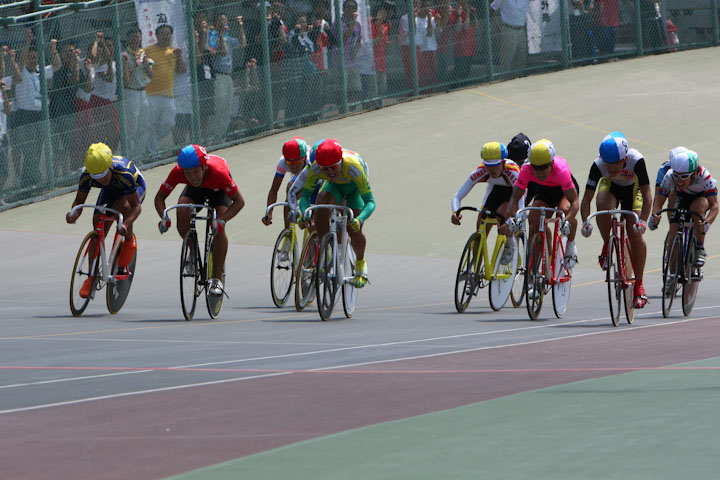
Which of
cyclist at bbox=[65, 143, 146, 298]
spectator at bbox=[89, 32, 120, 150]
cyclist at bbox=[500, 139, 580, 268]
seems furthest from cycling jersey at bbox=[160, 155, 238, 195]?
spectator at bbox=[89, 32, 120, 150]


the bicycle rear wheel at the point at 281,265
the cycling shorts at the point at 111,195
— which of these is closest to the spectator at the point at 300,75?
the bicycle rear wheel at the point at 281,265

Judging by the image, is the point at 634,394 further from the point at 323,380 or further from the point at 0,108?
the point at 0,108

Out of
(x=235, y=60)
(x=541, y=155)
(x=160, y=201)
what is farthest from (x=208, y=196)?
(x=235, y=60)

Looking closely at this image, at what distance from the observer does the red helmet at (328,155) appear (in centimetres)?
1030

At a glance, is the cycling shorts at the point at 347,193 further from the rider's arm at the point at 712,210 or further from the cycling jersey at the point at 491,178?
the rider's arm at the point at 712,210

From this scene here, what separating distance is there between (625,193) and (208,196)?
354 cm

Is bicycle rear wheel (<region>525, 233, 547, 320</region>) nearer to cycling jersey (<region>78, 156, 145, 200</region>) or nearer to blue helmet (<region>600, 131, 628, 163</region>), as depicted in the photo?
blue helmet (<region>600, 131, 628, 163</region>)

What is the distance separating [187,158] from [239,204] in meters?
0.63

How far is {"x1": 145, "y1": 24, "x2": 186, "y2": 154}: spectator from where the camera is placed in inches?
758

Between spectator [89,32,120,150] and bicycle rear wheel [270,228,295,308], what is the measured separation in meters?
7.61

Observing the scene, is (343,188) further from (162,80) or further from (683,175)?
(162,80)

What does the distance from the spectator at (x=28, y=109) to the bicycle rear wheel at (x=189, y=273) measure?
8.04 metres

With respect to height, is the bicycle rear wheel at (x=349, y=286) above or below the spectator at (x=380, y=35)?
below

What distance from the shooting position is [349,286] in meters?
10.8
